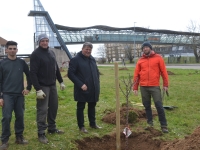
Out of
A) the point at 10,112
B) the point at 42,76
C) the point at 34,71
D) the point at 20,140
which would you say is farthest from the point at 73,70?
the point at 20,140

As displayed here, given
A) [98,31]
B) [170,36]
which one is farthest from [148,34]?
[98,31]

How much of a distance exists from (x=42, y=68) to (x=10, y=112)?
36.9 inches

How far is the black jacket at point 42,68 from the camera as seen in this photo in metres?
4.32

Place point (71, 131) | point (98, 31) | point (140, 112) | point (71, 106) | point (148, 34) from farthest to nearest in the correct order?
point (148, 34) → point (98, 31) → point (71, 106) → point (140, 112) → point (71, 131)

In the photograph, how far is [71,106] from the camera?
7.83 meters

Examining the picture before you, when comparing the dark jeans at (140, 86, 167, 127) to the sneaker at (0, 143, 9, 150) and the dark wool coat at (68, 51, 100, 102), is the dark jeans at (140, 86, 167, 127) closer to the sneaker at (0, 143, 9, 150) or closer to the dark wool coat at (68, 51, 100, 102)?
the dark wool coat at (68, 51, 100, 102)

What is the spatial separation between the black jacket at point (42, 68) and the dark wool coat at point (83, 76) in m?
0.43

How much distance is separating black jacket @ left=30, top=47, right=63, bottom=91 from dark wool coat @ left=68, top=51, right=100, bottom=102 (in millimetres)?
433

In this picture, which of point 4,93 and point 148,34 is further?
point 148,34

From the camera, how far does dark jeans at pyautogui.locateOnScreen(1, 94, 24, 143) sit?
4125 millimetres

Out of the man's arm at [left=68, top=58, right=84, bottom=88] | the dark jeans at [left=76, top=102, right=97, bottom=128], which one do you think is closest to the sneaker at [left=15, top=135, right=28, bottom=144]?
the dark jeans at [left=76, top=102, right=97, bottom=128]

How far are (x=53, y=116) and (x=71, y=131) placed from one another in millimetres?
541

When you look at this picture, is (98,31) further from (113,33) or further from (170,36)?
(170,36)

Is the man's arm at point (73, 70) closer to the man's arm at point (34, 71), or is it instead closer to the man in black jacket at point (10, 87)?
the man's arm at point (34, 71)
